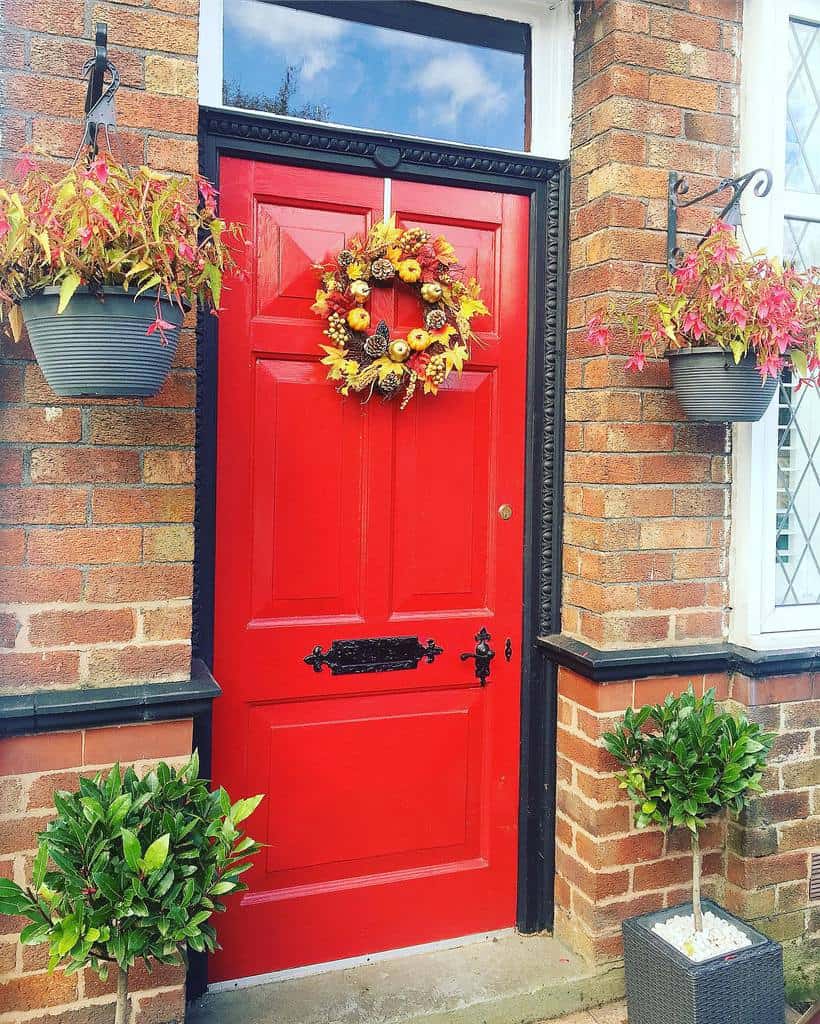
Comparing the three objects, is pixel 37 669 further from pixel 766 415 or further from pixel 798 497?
pixel 798 497

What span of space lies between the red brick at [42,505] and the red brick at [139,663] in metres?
0.34

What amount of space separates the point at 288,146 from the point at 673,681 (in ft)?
6.58

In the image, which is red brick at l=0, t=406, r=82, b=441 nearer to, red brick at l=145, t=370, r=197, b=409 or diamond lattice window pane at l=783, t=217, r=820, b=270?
red brick at l=145, t=370, r=197, b=409

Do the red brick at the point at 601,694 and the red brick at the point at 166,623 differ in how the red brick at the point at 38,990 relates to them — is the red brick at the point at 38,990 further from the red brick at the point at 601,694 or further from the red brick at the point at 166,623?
the red brick at the point at 601,694

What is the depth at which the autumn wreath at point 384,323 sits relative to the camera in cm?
257

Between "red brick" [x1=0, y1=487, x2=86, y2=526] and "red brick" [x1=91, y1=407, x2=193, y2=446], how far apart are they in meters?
0.15

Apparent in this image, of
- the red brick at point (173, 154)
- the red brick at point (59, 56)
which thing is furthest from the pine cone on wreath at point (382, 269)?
the red brick at point (59, 56)

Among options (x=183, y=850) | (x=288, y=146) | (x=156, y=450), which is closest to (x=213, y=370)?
(x=156, y=450)

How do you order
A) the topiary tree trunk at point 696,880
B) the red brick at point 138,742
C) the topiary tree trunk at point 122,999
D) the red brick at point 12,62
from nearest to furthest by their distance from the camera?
the topiary tree trunk at point 122,999 < the red brick at point 12,62 < the red brick at point 138,742 < the topiary tree trunk at point 696,880

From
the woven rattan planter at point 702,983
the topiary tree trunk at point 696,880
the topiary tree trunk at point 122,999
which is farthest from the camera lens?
the topiary tree trunk at point 696,880

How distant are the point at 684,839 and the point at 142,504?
199 cm

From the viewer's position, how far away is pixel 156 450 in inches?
86.7

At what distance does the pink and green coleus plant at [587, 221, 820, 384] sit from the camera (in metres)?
2.36

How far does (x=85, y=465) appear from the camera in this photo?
7.01ft
